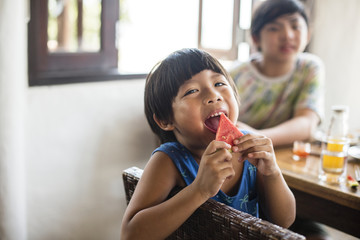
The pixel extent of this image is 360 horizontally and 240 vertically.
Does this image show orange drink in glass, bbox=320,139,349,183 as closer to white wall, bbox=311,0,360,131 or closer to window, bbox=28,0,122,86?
window, bbox=28,0,122,86

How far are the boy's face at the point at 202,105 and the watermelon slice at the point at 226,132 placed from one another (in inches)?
2.6

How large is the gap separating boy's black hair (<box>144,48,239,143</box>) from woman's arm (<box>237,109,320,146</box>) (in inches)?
24.9

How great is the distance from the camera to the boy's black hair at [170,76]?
4.19 feet

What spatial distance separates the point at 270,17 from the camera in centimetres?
222

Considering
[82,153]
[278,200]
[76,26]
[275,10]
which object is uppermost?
[275,10]

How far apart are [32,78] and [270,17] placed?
3.87 ft

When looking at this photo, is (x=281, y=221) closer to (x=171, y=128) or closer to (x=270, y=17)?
(x=171, y=128)

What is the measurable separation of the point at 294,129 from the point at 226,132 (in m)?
0.98

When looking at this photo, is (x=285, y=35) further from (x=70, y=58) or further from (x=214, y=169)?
(x=214, y=169)

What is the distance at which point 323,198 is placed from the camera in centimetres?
152

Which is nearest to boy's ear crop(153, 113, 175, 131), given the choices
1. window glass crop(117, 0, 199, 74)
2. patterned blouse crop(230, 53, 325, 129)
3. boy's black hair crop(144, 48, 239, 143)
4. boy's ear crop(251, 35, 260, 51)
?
boy's black hair crop(144, 48, 239, 143)

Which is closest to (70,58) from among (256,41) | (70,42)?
(70,42)

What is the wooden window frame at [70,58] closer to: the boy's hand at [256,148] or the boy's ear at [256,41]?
the boy's ear at [256,41]

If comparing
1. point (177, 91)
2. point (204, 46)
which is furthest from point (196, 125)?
point (204, 46)
